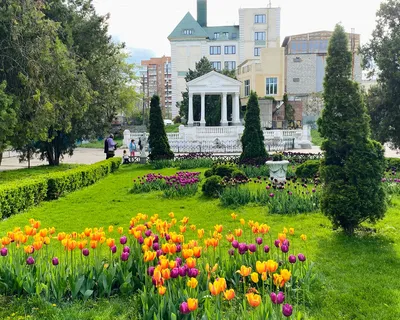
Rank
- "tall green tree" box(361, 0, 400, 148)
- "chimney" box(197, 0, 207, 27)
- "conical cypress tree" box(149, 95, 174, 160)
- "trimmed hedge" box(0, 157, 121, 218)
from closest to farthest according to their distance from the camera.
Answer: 1. "trimmed hedge" box(0, 157, 121, 218)
2. "tall green tree" box(361, 0, 400, 148)
3. "conical cypress tree" box(149, 95, 174, 160)
4. "chimney" box(197, 0, 207, 27)

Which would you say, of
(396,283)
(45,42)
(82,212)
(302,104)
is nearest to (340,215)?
(396,283)

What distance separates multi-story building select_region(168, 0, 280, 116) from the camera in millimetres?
66000

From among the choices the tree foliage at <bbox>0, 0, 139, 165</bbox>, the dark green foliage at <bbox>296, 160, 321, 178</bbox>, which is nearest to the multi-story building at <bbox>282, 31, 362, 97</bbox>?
the tree foliage at <bbox>0, 0, 139, 165</bbox>

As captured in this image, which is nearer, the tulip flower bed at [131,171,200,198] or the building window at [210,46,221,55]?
the tulip flower bed at [131,171,200,198]

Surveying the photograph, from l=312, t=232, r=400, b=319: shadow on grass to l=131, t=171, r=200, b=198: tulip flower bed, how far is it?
5.50 m

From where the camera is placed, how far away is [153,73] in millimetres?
159500

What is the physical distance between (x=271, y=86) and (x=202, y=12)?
27.2m

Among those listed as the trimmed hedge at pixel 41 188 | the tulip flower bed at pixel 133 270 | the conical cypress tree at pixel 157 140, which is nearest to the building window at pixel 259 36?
the conical cypress tree at pixel 157 140

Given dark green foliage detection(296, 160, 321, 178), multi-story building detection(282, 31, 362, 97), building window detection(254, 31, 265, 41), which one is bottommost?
dark green foliage detection(296, 160, 321, 178)

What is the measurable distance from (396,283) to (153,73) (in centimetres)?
15978

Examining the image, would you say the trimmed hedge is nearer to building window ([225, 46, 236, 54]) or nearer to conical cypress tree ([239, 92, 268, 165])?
conical cypress tree ([239, 92, 268, 165])

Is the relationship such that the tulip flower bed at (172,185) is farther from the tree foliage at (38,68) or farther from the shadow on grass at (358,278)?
the shadow on grass at (358,278)

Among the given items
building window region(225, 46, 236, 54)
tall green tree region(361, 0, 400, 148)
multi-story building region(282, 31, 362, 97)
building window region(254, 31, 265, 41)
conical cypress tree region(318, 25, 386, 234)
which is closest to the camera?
conical cypress tree region(318, 25, 386, 234)

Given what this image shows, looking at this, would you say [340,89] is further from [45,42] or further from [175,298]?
[45,42]
